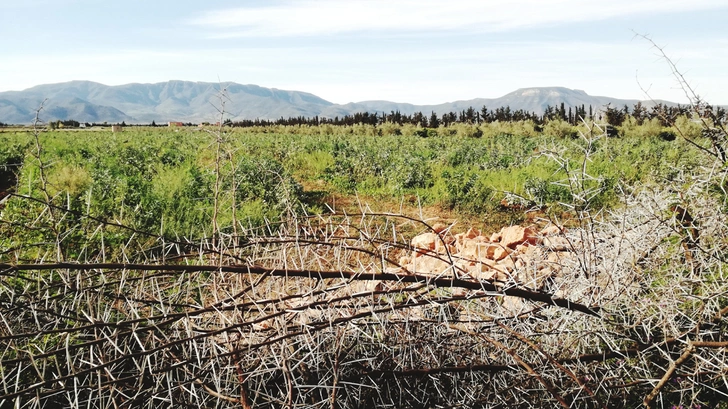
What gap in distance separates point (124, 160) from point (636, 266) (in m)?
16.3

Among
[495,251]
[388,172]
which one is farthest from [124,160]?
[495,251]

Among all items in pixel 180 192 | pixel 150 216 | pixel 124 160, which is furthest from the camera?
pixel 124 160

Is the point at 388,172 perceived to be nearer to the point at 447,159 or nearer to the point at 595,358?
the point at 447,159

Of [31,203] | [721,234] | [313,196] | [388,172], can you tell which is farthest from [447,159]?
[721,234]

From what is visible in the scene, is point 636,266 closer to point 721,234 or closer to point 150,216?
point 721,234

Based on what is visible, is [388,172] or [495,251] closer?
[495,251]

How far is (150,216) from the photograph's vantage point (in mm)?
A: 6918

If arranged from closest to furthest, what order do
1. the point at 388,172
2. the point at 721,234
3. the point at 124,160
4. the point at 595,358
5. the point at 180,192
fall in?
the point at 595,358 < the point at 721,234 < the point at 180,192 < the point at 388,172 < the point at 124,160

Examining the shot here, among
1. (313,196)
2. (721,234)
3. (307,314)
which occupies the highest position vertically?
(721,234)

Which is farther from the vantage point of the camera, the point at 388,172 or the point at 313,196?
the point at 388,172

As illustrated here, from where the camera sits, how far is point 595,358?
6.65ft

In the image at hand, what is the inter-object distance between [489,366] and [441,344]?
226 mm

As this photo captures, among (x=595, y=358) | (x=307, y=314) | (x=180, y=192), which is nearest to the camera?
(x=307, y=314)

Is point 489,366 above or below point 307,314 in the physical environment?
below
